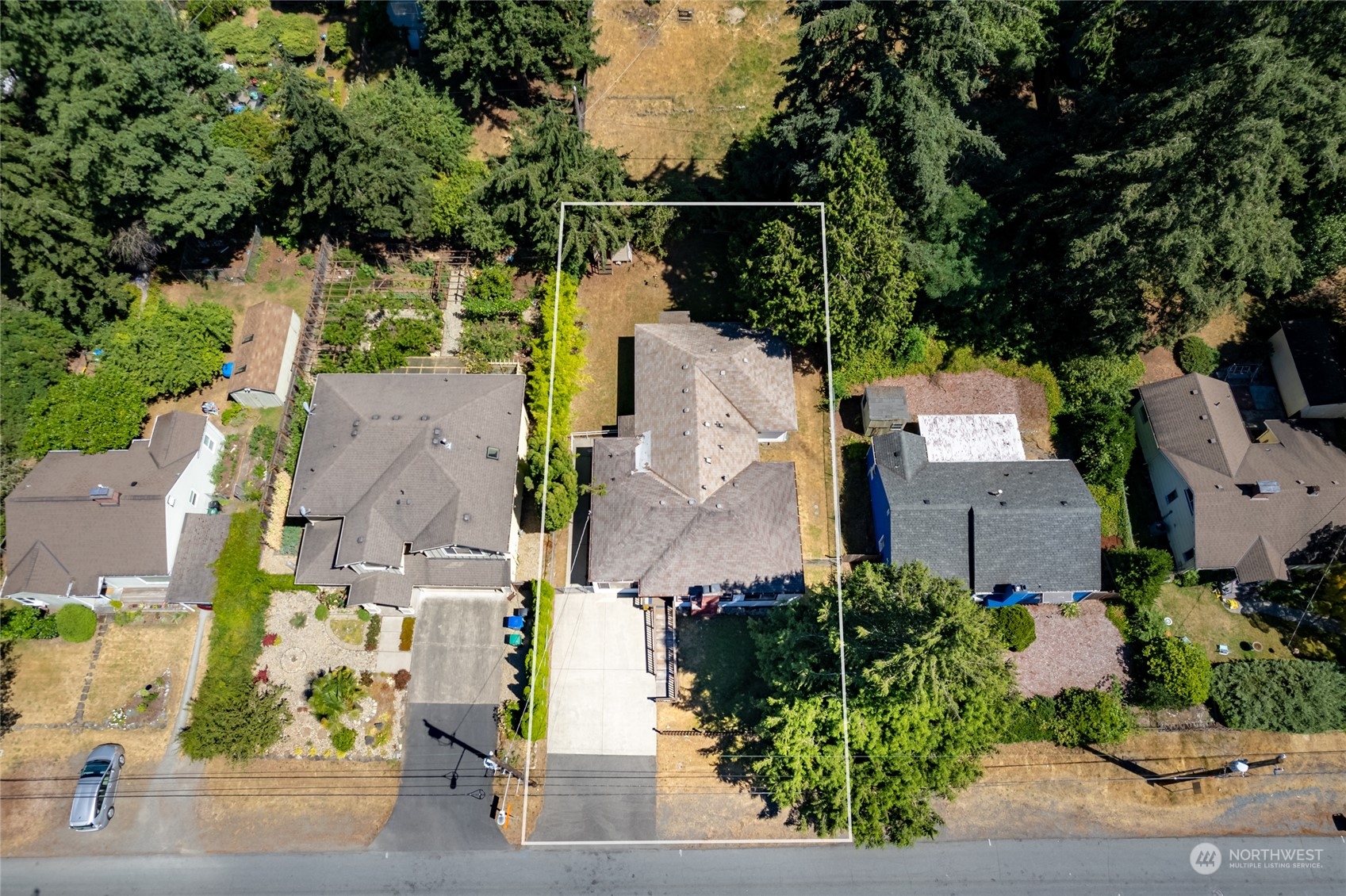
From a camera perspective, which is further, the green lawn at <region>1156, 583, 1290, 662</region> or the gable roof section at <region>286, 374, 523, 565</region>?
the green lawn at <region>1156, 583, 1290, 662</region>

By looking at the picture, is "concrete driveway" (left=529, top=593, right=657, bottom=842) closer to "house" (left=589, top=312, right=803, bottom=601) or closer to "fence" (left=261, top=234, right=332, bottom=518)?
"house" (left=589, top=312, right=803, bottom=601)

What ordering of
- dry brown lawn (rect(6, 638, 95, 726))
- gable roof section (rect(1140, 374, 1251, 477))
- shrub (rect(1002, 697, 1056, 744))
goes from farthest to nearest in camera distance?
gable roof section (rect(1140, 374, 1251, 477))
dry brown lawn (rect(6, 638, 95, 726))
shrub (rect(1002, 697, 1056, 744))

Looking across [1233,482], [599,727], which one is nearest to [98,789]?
[599,727]

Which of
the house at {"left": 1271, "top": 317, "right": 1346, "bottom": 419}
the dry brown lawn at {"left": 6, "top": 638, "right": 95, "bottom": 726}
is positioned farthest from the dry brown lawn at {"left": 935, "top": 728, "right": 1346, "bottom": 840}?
the dry brown lawn at {"left": 6, "top": 638, "right": 95, "bottom": 726}

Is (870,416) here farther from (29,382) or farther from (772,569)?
(29,382)

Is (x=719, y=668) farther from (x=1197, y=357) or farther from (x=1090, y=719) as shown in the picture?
(x=1197, y=357)

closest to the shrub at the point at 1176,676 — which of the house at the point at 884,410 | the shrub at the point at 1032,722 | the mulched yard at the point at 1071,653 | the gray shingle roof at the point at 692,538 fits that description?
the mulched yard at the point at 1071,653
